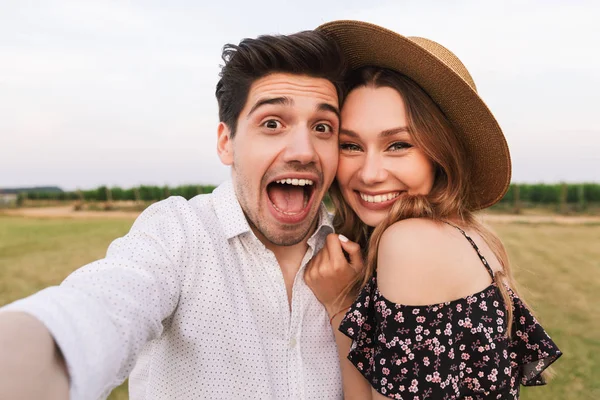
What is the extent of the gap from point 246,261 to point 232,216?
24cm

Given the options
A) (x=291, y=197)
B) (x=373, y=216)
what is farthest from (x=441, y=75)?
(x=291, y=197)

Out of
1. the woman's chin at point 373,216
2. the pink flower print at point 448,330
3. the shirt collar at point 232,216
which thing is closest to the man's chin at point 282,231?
the shirt collar at point 232,216

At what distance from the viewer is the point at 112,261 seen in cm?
183

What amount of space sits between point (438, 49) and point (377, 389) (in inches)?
71.0

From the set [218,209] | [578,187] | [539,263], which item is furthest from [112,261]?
[578,187]

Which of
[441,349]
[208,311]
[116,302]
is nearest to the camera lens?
[116,302]

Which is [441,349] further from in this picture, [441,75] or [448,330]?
[441,75]

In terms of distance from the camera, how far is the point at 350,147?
276cm

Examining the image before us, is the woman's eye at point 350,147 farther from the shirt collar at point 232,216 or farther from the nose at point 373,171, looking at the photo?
the shirt collar at point 232,216

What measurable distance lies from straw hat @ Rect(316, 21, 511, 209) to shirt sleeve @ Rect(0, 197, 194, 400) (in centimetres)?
134

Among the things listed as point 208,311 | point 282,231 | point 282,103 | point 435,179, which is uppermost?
point 282,103

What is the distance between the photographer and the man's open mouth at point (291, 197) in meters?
2.69

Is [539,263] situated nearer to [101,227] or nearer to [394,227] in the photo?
[394,227]

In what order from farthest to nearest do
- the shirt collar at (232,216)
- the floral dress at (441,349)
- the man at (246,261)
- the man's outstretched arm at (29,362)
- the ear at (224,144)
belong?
the ear at (224,144) → the shirt collar at (232,216) → the floral dress at (441,349) → the man at (246,261) → the man's outstretched arm at (29,362)
